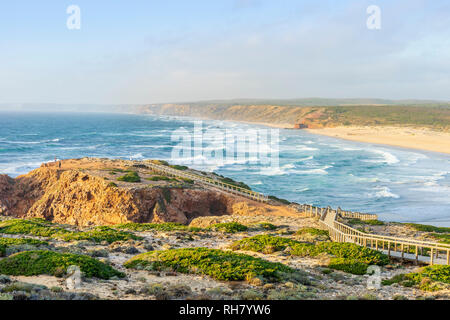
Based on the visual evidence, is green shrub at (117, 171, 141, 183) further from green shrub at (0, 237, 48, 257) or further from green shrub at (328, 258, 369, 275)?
green shrub at (328, 258, 369, 275)

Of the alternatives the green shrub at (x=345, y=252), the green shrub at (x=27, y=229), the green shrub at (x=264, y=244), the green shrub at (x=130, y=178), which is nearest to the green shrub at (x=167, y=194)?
the green shrub at (x=130, y=178)

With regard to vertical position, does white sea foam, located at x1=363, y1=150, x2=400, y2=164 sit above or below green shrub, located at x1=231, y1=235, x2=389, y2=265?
below

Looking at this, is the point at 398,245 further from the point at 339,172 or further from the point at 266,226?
the point at 339,172

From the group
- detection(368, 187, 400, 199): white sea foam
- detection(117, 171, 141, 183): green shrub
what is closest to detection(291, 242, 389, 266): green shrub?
detection(117, 171, 141, 183): green shrub

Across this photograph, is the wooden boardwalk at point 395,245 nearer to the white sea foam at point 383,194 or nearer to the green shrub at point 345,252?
the green shrub at point 345,252

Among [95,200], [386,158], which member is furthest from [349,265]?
[386,158]

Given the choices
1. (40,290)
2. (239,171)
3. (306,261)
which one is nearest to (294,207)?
(306,261)
